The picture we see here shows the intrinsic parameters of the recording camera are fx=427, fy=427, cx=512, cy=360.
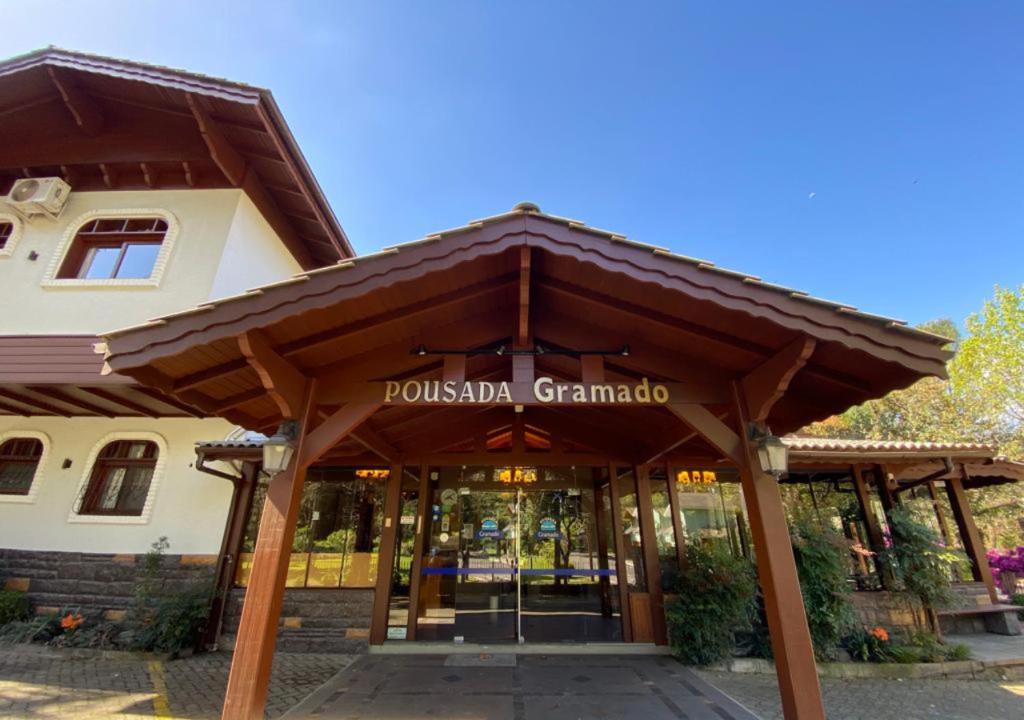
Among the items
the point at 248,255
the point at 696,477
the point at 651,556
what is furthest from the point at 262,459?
the point at 696,477

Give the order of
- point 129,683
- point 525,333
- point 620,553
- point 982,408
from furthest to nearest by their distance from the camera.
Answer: point 982,408
point 620,553
point 129,683
point 525,333

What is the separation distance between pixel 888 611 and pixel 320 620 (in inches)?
336

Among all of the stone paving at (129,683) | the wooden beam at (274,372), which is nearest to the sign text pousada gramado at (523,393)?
the wooden beam at (274,372)

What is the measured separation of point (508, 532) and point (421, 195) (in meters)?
8.94

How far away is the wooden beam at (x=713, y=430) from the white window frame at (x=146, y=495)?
798cm

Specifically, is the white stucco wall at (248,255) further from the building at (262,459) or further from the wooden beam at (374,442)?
the wooden beam at (374,442)

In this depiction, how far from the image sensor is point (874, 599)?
6.52 m

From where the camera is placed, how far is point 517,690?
4.56 meters

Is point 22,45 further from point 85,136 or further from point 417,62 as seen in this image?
point 417,62

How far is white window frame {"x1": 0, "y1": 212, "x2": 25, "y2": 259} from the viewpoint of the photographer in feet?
22.7

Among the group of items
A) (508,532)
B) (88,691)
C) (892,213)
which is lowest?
(88,691)

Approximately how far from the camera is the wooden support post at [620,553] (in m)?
6.25

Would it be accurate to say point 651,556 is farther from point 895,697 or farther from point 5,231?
point 5,231

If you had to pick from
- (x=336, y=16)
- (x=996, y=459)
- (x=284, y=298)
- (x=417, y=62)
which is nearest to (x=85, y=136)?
(x=336, y=16)
